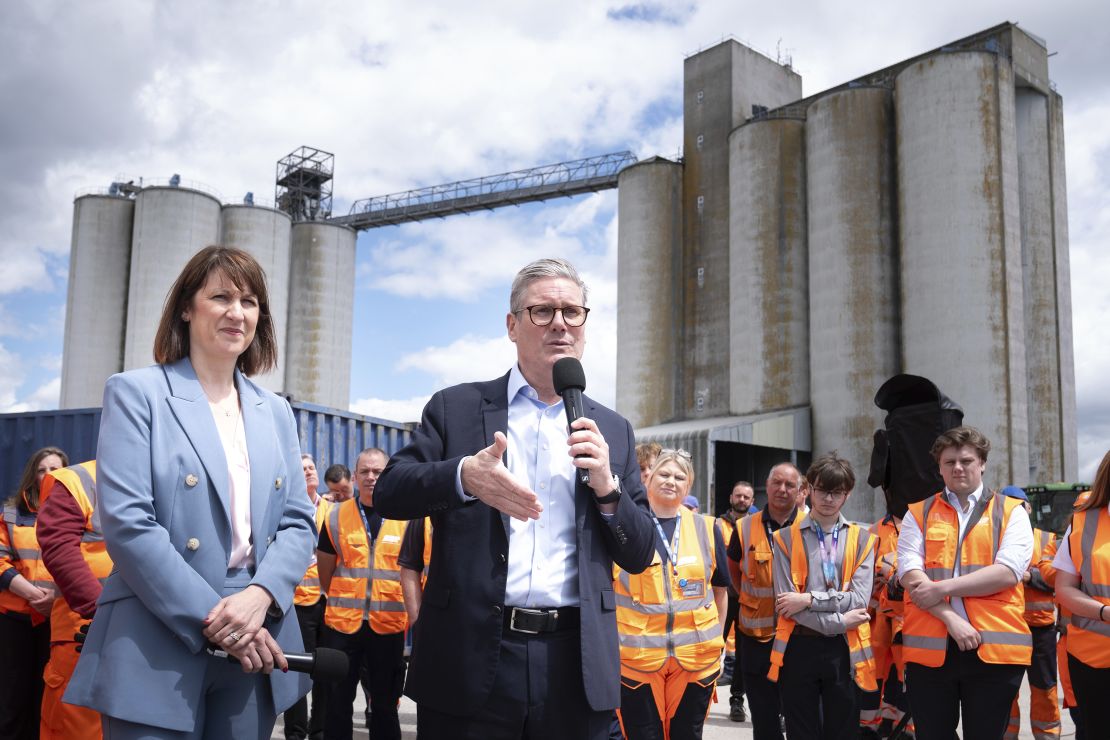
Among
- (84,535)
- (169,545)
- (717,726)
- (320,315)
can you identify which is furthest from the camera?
(320,315)

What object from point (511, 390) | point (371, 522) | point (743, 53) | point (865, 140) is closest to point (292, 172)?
point (743, 53)

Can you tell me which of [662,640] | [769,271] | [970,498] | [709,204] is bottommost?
[662,640]

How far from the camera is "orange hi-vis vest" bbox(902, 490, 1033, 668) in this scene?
476 centimetres

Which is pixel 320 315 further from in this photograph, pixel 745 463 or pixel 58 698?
pixel 58 698

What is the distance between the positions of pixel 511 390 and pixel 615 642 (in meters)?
0.78

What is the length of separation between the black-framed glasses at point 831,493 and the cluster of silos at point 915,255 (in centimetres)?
1992

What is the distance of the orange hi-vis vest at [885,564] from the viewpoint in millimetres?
6934

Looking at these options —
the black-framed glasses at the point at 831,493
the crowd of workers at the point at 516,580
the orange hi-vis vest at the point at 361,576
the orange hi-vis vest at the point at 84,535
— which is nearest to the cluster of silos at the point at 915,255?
the crowd of workers at the point at 516,580

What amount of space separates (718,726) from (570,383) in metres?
6.80

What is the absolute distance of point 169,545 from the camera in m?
2.34

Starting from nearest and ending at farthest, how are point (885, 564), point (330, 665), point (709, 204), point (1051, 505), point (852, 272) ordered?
point (330, 665), point (885, 564), point (1051, 505), point (852, 272), point (709, 204)

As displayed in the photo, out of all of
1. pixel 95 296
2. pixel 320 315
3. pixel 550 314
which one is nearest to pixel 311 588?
pixel 550 314

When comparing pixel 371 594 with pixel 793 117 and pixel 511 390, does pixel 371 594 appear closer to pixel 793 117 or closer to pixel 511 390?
pixel 511 390

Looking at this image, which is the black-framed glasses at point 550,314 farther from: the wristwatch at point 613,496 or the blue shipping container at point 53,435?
the blue shipping container at point 53,435
